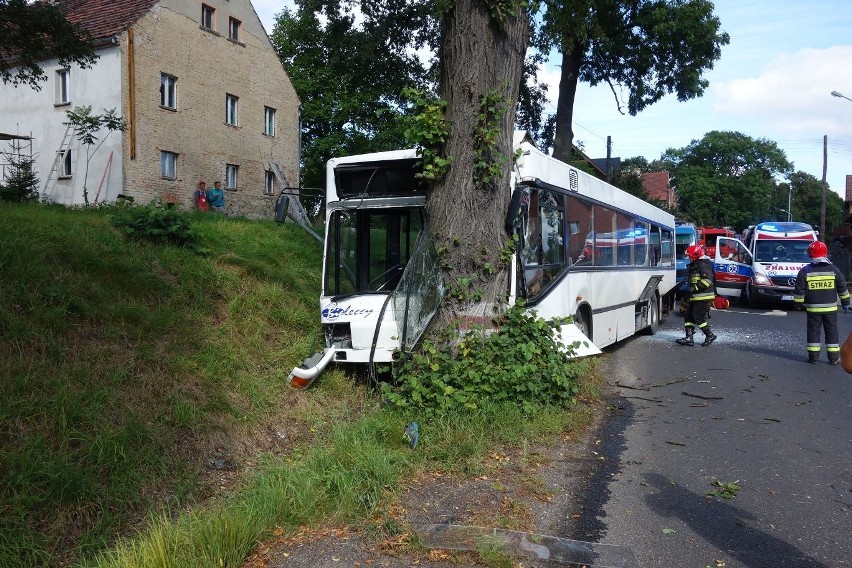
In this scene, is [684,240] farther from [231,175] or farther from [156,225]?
[156,225]

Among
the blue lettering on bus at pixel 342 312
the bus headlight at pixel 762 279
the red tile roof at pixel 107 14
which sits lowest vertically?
the blue lettering on bus at pixel 342 312

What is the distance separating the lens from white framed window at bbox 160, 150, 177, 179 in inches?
966

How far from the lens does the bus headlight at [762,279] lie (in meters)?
19.8

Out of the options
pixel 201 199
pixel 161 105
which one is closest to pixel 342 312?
pixel 201 199

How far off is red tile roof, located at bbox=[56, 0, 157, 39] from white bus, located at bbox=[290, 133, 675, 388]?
18.3 meters

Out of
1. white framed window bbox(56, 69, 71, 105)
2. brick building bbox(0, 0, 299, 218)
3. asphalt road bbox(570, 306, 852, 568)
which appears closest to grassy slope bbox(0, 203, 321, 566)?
asphalt road bbox(570, 306, 852, 568)

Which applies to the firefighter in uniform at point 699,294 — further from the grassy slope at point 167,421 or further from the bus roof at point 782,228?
the bus roof at point 782,228

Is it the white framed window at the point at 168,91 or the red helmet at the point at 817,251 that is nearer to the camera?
the red helmet at the point at 817,251

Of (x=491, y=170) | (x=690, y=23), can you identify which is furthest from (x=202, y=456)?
(x=690, y=23)

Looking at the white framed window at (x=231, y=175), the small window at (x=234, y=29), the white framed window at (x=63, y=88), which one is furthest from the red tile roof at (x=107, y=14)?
the white framed window at (x=231, y=175)

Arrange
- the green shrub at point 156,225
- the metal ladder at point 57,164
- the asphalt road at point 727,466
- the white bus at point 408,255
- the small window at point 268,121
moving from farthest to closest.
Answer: the small window at point 268,121 < the metal ladder at point 57,164 < the green shrub at point 156,225 < the white bus at point 408,255 < the asphalt road at point 727,466

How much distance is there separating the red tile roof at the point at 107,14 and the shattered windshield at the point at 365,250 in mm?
18196

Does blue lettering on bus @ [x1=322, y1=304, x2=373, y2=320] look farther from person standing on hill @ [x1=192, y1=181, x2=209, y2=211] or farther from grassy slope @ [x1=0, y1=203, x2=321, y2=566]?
person standing on hill @ [x1=192, y1=181, x2=209, y2=211]

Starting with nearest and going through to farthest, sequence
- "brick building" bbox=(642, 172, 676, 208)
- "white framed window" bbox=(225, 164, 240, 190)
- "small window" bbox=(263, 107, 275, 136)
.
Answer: "white framed window" bbox=(225, 164, 240, 190) < "small window" bbox=(263, 107, 275, 136) < "brick building" bbox=(642, 172, 676, 208)
